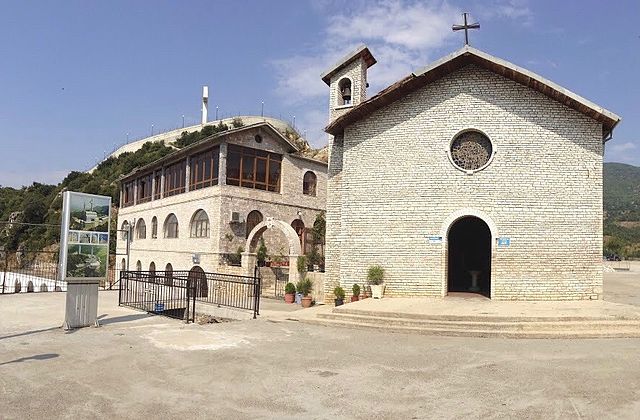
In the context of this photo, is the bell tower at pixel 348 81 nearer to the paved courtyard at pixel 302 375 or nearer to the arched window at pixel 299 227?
the paved courtyard at pixel 302 375

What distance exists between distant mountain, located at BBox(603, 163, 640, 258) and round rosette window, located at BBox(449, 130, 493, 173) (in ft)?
171

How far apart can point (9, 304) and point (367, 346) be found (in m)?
11.2

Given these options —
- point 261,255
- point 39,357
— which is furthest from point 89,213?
point 261,255

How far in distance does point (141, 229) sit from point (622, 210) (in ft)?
359

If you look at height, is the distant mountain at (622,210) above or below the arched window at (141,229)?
above

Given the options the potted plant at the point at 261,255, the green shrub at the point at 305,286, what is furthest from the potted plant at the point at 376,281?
the potted plant at the point at 261,255

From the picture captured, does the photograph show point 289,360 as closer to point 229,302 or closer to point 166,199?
point 229,302

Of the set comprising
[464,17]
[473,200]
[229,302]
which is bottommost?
[229,302]

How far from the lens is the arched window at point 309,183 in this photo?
2875cm

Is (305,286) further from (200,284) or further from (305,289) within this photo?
(200,284)

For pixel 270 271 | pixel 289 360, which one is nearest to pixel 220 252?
pixel 270 271

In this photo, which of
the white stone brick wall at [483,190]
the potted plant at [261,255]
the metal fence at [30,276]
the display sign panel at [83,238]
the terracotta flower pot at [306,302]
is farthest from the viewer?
the potted plant at [261,255]

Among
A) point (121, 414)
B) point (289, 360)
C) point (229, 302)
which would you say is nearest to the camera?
point (121, 414)

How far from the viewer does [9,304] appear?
572 inches
